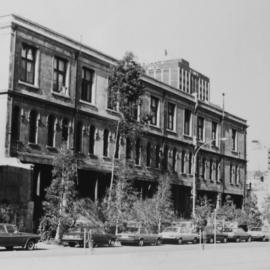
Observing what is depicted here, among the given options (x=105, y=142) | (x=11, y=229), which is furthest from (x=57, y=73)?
(x=11, y=229)

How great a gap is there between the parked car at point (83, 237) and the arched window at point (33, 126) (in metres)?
7.51

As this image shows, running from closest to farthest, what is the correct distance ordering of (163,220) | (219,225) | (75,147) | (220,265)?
(220,265) < (75,147) < (163,220) < (219,225)

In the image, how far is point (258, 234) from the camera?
187 feet

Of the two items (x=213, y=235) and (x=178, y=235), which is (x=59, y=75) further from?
(x=213, y=235)

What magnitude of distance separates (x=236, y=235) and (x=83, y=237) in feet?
71.8

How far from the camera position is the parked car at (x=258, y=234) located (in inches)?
2237

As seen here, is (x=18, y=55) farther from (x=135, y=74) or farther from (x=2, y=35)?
(x=135, y=74)

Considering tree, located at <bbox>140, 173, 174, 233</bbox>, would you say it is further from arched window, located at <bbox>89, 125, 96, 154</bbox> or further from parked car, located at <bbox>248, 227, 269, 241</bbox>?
parked car, located at <bbox>248, 227, 269, 241</bbox>

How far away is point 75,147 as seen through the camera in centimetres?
4512

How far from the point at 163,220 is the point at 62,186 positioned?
13.5 metres

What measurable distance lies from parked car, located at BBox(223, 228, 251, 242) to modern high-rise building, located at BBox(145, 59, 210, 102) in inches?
3622

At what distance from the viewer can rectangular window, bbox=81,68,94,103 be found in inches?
1837

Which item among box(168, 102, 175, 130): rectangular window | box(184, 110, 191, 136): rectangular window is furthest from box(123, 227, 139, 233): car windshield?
box(184, 110, 191, 136): rectangular window

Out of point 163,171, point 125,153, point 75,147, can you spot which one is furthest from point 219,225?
point 75,147
